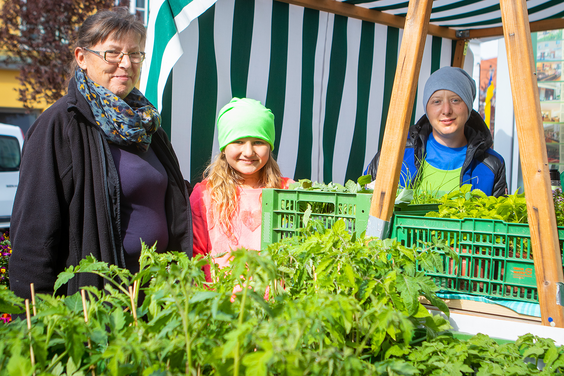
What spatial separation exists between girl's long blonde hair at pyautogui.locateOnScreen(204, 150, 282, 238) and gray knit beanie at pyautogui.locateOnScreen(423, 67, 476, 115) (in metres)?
1.11

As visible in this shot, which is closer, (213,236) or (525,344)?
(525,344)

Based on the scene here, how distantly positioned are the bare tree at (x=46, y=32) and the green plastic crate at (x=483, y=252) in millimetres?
7821

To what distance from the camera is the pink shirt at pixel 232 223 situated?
192cm

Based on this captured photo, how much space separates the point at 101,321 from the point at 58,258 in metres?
0.98

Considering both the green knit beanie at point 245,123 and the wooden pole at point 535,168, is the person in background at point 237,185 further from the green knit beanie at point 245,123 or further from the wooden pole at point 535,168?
the wooden pole at point 535,168

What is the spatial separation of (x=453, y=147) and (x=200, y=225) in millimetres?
1538


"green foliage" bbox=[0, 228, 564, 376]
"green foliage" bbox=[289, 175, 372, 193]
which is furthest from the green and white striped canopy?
"green foliage" bbox=[0, 228, 564, 376]

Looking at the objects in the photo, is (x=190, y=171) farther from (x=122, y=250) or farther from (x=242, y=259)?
(x=242, y=259)

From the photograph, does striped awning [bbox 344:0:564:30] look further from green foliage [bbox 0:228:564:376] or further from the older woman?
green foliage [bbox 0:228:564:376]

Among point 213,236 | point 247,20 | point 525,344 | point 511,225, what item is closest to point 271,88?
point 247,20

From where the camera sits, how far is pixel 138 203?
1802 millimetres

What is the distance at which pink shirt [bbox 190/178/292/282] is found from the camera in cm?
192

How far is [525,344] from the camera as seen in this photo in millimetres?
1022

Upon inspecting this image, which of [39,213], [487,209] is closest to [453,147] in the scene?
[487,209]
